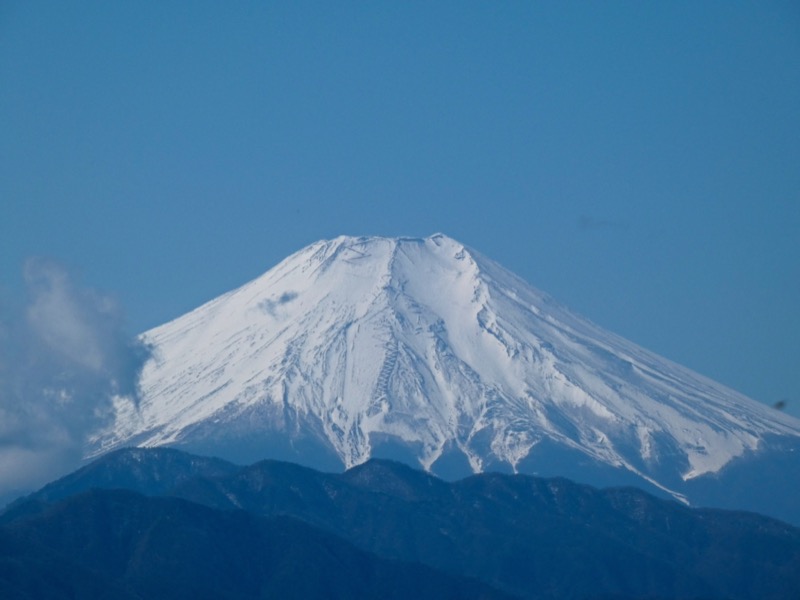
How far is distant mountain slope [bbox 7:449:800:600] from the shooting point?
252ft

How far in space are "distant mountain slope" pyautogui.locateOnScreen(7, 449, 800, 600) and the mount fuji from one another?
47.7ft

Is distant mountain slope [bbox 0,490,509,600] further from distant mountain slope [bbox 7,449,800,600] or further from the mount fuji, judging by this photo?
the mount fuji

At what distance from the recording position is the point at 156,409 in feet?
364

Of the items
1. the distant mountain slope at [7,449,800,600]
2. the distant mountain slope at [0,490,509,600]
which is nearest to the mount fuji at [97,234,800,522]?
the distant mountain slope at [7,449,800,600]

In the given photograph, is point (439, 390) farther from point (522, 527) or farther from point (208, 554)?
point (208, 554)

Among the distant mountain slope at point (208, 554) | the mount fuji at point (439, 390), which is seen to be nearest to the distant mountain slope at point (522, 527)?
the distant mountain slope at point (208, 554)

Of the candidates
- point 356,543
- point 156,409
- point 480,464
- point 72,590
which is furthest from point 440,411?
point 72,590

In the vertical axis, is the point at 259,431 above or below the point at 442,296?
below

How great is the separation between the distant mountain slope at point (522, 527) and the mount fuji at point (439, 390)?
1453 centimetres

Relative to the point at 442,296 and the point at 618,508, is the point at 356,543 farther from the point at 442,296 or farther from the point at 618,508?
the point at 442,296

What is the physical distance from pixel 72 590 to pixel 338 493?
1007 inches

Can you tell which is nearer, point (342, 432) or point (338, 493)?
point (338, 493)

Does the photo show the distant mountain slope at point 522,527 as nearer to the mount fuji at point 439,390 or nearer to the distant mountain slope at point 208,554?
the distant mountain slope at point 208,554

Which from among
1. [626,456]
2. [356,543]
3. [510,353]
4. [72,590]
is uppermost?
[510,353]
